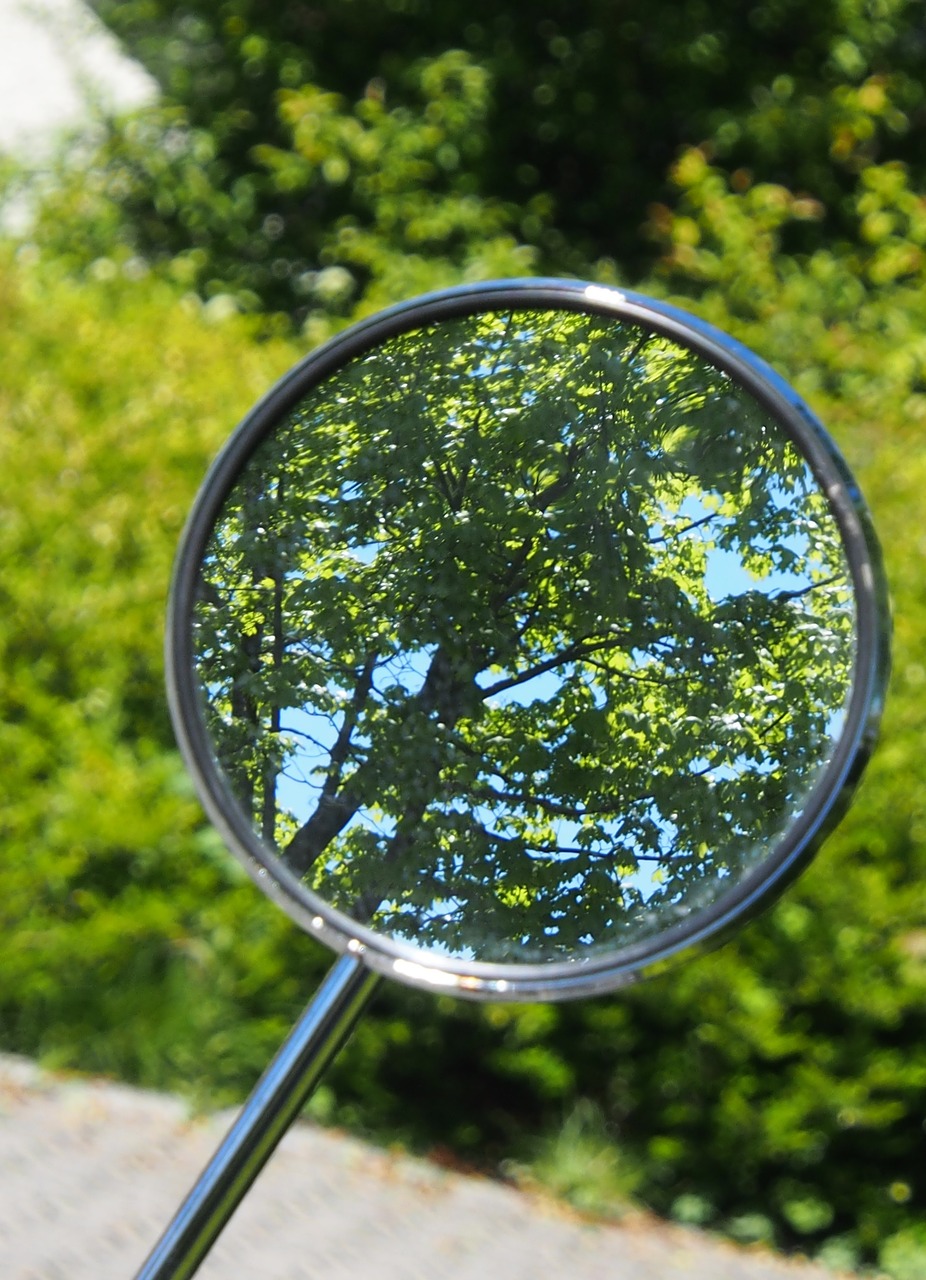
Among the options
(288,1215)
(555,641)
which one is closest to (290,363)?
(288,1215)

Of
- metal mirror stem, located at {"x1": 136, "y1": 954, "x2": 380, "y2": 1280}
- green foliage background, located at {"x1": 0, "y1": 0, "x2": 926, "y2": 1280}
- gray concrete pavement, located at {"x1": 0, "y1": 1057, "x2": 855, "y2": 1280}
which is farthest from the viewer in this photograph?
green foliage background, located at {"x1": 0, "y1": 0, "x2": 926, "y2": 1280}

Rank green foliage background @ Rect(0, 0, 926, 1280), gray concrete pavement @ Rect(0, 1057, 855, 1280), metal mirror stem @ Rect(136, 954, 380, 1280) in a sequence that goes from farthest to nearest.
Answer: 1. green foliage background @ Rect(0, 0, 926, 1280)
2. gray concrete pavement @ Rect(0, 1057, 855, 1280)
3. metal mirror stem @ Rect(136, 954, 380, 1280)

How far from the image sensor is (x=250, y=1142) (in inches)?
54.2

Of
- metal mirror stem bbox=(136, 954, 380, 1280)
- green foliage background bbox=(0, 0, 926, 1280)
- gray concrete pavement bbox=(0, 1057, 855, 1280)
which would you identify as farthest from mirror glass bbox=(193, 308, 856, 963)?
gray concrete pavement bbox=(0, 1057, 855, 1280)

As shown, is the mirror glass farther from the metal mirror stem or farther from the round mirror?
the metal mirror stem

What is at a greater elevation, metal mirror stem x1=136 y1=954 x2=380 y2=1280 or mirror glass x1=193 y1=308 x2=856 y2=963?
mirror glass x1=193 y1=308 x2=856 y2=963

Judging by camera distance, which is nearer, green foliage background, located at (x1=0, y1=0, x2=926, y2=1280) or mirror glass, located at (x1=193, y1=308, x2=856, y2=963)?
mirror glass, located at (x1=193, y1=308, x2=856, y2=963)

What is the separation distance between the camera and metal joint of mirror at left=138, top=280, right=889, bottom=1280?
1.39 metres

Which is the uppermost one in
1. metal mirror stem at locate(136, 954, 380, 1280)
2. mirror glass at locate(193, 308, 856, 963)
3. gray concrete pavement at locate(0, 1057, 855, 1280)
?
mirror glass at locate(193, 308, 856, 963)

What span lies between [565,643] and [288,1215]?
3.21 meters

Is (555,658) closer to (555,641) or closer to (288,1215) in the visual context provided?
(555,641)

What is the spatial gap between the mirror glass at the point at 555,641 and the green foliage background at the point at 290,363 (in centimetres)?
245

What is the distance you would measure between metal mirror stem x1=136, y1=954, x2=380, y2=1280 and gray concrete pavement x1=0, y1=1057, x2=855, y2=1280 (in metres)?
2.66

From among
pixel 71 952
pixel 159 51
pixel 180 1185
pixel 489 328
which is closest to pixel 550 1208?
pixel 180 1185
